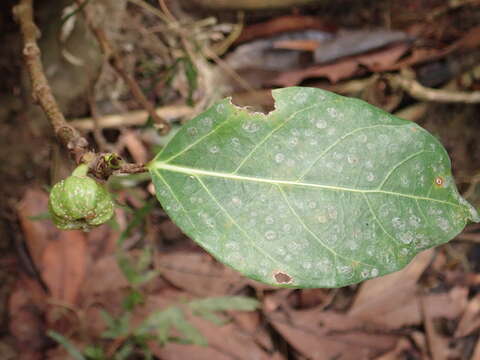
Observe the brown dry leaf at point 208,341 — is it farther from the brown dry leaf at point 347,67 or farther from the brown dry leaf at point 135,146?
→ the brown dry leaf at point 347,67

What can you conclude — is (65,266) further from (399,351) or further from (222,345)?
(399,351)

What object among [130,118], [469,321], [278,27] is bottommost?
[469,321]

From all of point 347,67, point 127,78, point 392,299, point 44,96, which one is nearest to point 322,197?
point 44,96

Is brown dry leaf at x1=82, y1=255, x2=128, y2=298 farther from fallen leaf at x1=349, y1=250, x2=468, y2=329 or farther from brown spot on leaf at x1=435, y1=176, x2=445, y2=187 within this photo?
brown spot on leaf at x1=435, y1=176, x2=445, y2=187

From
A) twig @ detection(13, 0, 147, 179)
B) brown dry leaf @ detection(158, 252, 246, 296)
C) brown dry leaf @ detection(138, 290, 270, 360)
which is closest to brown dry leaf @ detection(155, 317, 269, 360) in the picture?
brown dry leaf @ detection(138, 290, 270, 360)

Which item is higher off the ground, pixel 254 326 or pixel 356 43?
pixel 356 43

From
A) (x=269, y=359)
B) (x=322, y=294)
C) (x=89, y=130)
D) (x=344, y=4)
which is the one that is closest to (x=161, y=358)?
(x=269, y=359)

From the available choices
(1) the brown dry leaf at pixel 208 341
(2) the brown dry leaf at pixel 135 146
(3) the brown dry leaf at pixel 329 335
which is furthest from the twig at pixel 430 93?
(1) the brown dry leaf at pixel 208 341
